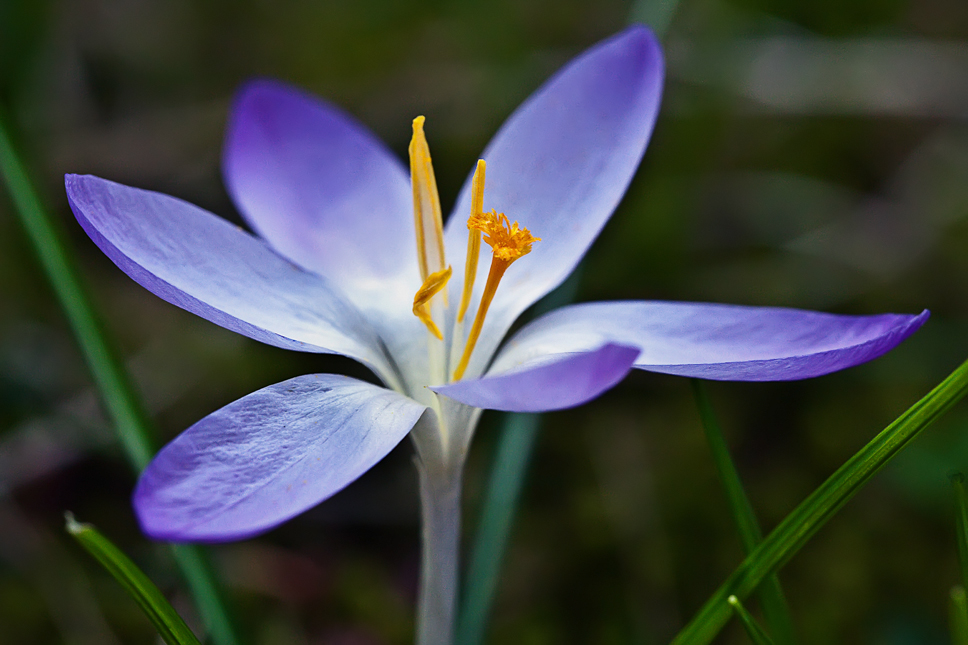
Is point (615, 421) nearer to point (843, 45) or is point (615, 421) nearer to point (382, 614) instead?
point (382, 614)

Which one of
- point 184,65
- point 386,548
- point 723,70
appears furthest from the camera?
point 184,65

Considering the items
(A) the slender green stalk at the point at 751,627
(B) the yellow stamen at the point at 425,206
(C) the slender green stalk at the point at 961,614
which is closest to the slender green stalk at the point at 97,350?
(B) the yellow stamen at the point at 425,206

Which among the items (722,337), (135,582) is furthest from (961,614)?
(135,582)

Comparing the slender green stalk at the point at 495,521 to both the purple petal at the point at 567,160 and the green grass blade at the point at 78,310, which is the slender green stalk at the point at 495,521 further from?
the green grass blade at the point at 78,310

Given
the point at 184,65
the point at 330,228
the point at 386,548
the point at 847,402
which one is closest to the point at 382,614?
the point at 386,548

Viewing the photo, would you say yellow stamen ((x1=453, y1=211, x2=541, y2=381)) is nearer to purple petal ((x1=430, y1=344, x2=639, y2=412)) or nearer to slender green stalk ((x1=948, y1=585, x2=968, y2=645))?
purple petal ((x1=430, y1=344, x2=639, y2=412))

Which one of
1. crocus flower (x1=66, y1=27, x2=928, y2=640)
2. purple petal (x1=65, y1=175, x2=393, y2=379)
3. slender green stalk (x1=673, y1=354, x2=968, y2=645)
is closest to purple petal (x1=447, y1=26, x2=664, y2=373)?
crocus flower (x1=66, y1=27, x2=928, y2=640)
